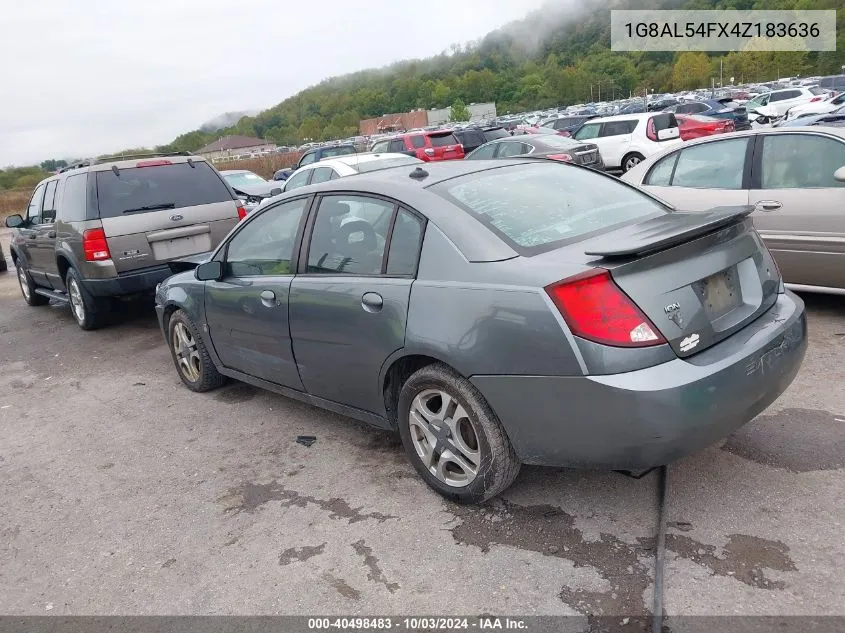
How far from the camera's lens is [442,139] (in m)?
19.8

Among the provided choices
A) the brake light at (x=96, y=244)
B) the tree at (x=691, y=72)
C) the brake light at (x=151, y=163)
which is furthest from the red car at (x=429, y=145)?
the tree at (x=691, y=72)

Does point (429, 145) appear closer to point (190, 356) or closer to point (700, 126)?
point (700, 126)

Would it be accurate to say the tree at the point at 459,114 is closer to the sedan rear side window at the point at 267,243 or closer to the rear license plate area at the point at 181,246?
the rear license plate area at the point at 181,246

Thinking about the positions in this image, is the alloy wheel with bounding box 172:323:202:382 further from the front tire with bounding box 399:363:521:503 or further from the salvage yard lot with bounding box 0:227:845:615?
the front tire with bounding box 399:363:521:503

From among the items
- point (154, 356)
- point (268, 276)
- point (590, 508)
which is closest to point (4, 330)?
point (154, 356)

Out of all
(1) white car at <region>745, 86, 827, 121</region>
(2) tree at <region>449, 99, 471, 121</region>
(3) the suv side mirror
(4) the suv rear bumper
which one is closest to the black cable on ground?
(3) the suv side mirror

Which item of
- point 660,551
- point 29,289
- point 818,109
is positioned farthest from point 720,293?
point 818,109

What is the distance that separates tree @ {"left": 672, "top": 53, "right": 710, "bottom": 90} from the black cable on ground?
12870 cm

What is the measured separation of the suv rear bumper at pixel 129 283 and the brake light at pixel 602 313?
560 centimetres

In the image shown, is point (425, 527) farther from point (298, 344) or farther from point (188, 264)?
point (188, 264)

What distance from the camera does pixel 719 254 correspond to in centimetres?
315

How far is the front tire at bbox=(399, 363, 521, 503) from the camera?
3.15m

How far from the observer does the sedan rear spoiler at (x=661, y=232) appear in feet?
9.45

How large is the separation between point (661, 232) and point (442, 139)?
1732 centimetres
